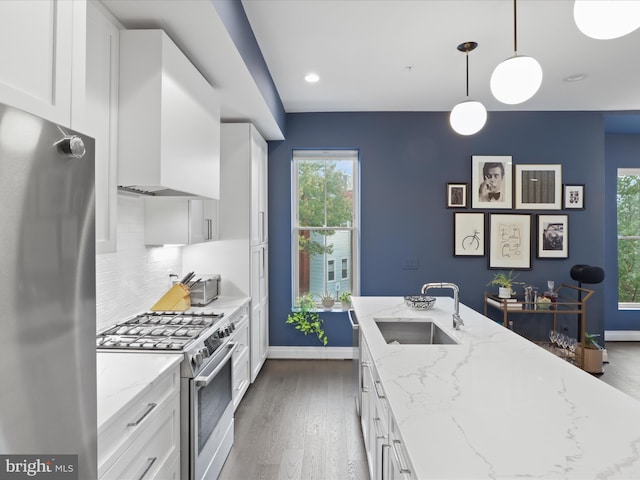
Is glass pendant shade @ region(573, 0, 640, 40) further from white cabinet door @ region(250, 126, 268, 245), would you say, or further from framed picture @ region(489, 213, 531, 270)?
framed picture @ region(489, 213, 531, 270)

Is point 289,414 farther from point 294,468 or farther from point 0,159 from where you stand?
point 0,159

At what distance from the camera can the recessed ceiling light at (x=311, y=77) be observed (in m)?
3.30

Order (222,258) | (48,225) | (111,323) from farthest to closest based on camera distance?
(222,258), (111,323), (48,225)

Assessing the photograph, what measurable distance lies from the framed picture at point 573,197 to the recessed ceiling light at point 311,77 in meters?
3.05

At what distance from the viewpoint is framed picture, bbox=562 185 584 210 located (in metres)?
4.28

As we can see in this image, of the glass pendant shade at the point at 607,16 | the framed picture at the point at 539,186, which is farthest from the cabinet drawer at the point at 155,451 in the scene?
the framed picture at the point at 539,186

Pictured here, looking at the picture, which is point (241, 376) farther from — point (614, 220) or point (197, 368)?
point (614, 220)

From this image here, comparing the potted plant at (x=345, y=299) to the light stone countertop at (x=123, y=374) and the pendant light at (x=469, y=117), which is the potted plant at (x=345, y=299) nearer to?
the pendant light at (x=469, y=117)

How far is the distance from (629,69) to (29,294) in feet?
14.1

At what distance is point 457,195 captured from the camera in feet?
14.2

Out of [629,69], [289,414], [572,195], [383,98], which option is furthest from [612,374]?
[383,98]

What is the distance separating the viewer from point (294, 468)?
7.61 feet

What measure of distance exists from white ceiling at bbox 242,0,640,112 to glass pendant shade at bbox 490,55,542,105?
2.13 ft

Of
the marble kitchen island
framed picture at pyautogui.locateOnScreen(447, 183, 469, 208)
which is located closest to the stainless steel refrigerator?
the marble kitchen island
